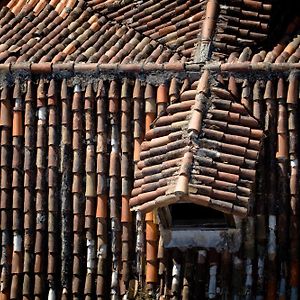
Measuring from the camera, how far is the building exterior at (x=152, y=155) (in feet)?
31.7

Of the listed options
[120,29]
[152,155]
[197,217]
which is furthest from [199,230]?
[120,29]

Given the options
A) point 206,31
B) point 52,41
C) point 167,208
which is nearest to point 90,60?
point 52,41

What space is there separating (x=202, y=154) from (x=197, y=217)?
1.12 metres

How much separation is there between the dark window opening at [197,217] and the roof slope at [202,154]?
52 cm

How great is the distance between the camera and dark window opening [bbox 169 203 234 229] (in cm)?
980

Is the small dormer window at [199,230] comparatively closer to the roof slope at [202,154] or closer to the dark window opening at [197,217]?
the dark window opening at [197,217]

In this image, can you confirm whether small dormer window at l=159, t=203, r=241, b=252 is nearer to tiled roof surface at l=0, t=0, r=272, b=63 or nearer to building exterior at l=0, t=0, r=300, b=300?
building exterior at l=0, t=0, r=300, b=300

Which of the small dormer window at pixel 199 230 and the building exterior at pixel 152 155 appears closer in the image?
the building exterior at pixel 152 155

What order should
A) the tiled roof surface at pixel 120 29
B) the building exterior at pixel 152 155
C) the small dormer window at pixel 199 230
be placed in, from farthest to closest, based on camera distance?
the tiled roof surface at pixel 120 29, the small dormer window at pixel 199 230, the building exterior at pixel 152 155

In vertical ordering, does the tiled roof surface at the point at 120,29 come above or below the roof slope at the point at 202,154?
above

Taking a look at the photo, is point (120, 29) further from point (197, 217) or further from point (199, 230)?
point (199, 230)

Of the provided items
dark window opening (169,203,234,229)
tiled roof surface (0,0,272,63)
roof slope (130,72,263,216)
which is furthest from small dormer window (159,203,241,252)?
tiled roof surface (0,0,272,63)

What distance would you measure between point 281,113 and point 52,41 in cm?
341

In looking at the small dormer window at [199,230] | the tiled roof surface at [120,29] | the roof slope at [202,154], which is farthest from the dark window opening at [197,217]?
the tiled roof surface at [120,29]
